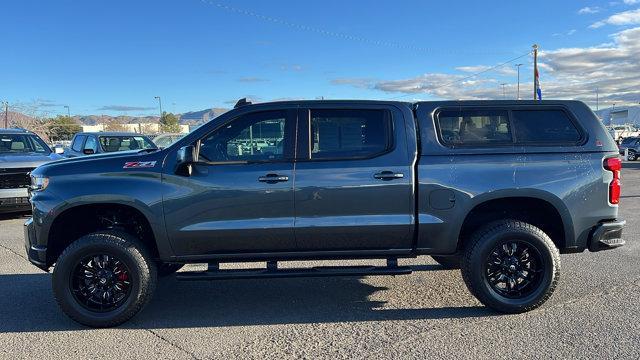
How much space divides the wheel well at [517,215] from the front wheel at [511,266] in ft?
0.62

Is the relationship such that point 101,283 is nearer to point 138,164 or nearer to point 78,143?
point 138,164

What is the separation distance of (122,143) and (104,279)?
1007cm

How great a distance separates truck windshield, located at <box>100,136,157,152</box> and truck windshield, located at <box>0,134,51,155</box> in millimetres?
1954

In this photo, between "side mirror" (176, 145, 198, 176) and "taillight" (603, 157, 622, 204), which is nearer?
"side mirror" (176, 145, 198, 176)

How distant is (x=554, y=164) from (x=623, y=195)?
1060cm

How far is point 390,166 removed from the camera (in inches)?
171

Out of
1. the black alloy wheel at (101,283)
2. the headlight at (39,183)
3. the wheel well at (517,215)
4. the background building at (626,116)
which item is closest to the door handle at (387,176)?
the wheel well at (517,215)

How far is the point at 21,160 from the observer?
948 cm

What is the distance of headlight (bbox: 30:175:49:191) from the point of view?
4293 mm

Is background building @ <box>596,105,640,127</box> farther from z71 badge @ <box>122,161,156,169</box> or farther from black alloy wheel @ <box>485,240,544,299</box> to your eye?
z71 badge @ <box>122,161,156,169</box>

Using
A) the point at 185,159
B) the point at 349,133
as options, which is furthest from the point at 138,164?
the point at 349,133

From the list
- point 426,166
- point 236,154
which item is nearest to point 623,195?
point 426,166

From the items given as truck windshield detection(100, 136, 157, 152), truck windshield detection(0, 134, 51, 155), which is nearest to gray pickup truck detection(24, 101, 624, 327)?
truck windshield detection(0, 134, 51, 155)

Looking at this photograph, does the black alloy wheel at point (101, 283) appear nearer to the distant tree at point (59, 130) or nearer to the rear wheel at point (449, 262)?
the rear wheel at point (449, 262)
